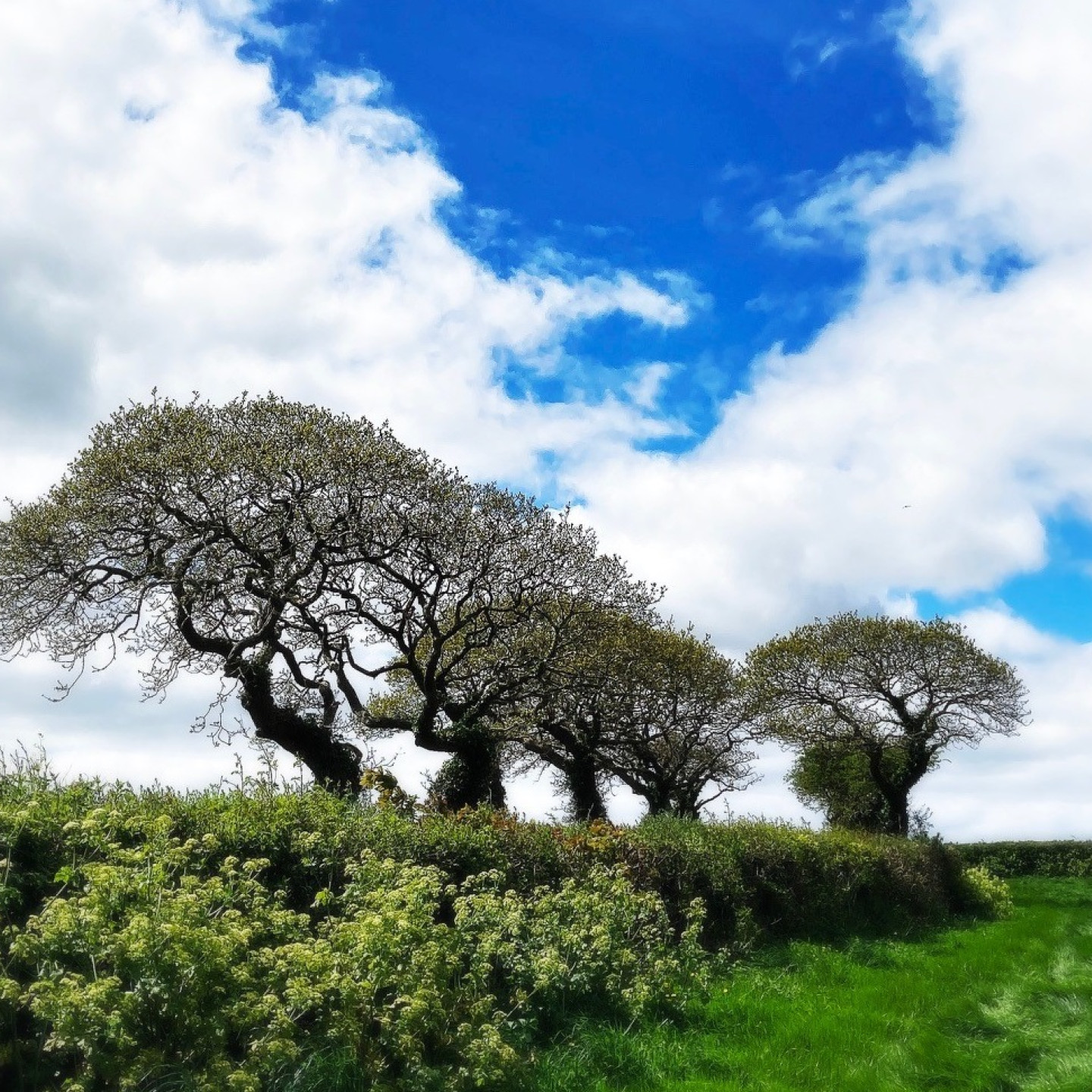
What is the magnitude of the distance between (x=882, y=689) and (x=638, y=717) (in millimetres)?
11797

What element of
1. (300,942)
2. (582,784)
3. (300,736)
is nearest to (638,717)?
(582,784)

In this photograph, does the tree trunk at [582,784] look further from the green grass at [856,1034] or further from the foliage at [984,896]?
the green grass at [856,1034]

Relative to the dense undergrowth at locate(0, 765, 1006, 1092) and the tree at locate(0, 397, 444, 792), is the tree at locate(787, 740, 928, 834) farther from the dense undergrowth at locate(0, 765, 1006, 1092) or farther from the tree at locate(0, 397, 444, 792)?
the dense undergrowth at locate(0, 765, 1006, 1092)

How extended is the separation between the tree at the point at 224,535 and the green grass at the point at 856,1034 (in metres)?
12.3

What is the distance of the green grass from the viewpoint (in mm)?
7629

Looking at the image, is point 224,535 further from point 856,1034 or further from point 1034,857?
point 1034,857

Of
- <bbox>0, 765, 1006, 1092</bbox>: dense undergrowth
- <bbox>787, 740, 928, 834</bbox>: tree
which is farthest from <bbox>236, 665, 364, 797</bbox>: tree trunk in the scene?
<bbox>787, 740, 928, 834</bbox>: tree

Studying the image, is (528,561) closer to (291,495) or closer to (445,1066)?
(291,495)

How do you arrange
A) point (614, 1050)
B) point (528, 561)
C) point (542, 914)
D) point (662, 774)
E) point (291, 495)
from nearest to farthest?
Result: point (614, 1050)
point (542, 914)
point (291, 495)
point (528, 561)
point (662, 774)

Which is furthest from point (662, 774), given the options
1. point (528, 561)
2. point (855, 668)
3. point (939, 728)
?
point (528, 561)

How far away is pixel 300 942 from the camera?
22.4 feet

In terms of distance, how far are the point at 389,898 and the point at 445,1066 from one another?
127 centimetres

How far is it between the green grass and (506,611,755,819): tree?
49.3 ft

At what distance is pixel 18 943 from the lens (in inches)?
217
